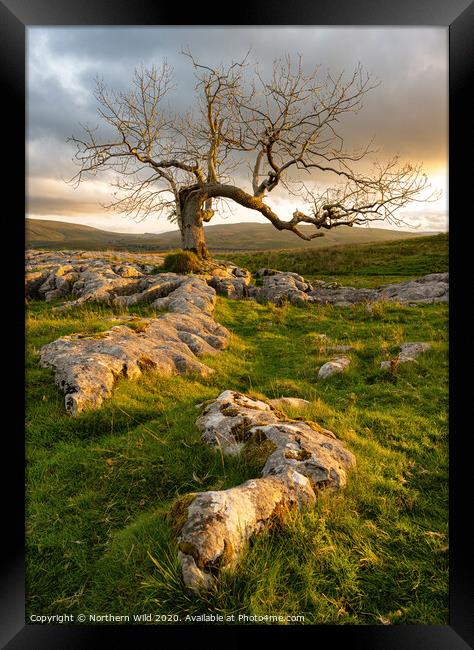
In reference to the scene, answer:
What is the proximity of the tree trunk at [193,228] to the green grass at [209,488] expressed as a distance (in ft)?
45.4

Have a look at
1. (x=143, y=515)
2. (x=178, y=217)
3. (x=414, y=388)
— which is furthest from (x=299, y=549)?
(x=178, y=217)

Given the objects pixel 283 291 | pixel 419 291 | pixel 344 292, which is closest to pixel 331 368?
pixel 283 291

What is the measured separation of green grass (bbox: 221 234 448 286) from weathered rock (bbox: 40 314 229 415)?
56.6 feet

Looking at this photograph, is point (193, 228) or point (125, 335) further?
point (193, 228)

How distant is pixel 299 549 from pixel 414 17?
5.45 meters

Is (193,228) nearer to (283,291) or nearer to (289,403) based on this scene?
(283,291)

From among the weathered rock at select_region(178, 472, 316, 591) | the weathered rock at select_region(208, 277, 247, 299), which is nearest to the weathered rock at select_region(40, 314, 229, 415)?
the weathered rock at select_region(178, 472, 316, 591)

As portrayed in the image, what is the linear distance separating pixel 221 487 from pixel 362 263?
1183 inches

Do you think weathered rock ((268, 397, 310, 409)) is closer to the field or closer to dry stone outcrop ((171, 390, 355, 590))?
the field

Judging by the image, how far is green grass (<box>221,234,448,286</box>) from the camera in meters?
26.0

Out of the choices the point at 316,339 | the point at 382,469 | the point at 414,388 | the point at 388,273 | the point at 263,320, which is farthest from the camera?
the point at 388,273

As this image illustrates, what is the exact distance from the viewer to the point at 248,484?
3307mm
